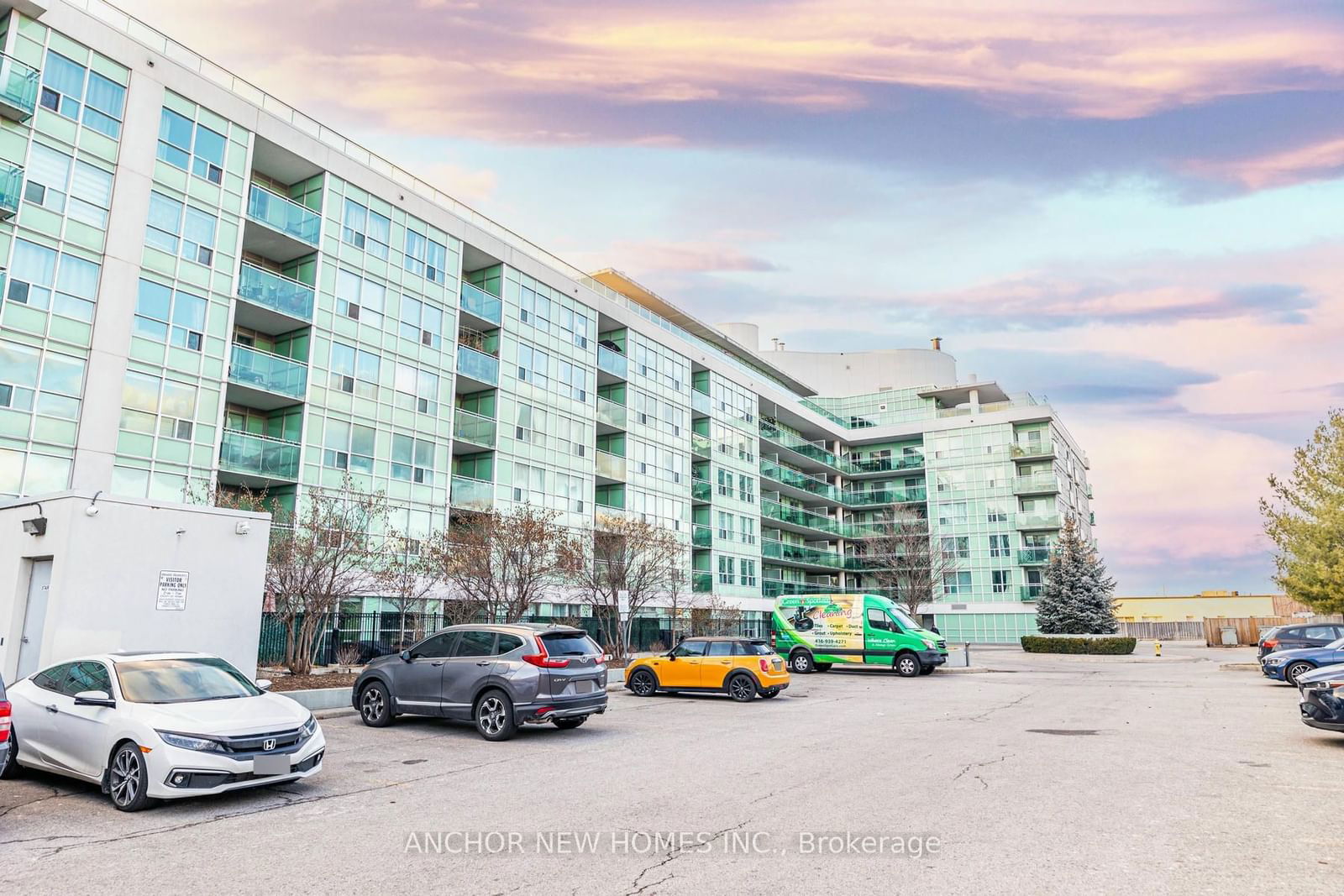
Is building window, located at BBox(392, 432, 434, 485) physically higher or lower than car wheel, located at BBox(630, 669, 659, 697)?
higher

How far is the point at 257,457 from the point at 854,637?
2017 centimetres

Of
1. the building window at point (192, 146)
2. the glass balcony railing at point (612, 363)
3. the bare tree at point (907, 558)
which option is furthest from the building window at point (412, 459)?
the bare tree at point (907, 558)

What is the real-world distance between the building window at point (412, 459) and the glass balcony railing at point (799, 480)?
29.5 metres

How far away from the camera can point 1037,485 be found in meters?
62.6

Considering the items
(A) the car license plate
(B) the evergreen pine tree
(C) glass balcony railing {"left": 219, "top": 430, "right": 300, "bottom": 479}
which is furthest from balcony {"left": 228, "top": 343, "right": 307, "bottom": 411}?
(B) the evergreen pine tree

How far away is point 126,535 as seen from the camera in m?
14.1

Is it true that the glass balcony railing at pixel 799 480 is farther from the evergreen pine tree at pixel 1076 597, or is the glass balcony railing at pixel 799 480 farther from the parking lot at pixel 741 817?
the parking lot at pixel 741 817

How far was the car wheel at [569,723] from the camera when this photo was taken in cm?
1355

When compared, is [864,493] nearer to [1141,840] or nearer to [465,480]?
[465,480]

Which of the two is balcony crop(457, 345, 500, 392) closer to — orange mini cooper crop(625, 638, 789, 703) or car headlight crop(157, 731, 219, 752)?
orange mini cooper crop(625, 638, 789, 703)

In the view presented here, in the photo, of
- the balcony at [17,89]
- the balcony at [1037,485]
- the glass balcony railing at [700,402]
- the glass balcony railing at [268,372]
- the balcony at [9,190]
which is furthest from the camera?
the balcony at [1037,485]

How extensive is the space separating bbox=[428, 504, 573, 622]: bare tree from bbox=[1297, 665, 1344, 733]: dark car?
61.4 feet

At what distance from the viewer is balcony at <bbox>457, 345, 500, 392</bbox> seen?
113ft

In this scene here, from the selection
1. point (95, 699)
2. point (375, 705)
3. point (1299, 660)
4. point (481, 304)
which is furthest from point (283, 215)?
point (1299, 660)
